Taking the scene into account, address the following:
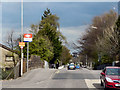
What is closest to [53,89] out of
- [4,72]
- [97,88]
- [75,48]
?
[97,88]

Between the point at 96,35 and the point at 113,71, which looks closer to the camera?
the point at 113,71

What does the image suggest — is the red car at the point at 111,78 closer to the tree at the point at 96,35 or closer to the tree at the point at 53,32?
the tree at the point at 96,35

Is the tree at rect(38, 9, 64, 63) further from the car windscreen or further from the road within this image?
the car windscreen

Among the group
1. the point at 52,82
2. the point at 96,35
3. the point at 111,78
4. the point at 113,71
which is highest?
the point at 96,35

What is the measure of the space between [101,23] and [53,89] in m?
38.8

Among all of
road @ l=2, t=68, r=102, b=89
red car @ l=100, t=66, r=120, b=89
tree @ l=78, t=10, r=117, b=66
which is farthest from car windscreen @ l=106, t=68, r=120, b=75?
tree @ l=78, t=10, r=117, b=66

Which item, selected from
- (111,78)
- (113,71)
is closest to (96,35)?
(113,71)

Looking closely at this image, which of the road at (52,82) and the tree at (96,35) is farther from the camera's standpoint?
the tree at (96,35)

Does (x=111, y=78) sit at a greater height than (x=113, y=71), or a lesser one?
lesser

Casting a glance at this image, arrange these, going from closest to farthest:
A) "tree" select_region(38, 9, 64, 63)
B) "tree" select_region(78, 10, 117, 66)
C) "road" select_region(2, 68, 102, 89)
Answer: "road" select_region(2, 68, 102, 89)
"tree" select_region(78, 10, 117, 66)
"tree" select_region(38, 9, 64, 63)

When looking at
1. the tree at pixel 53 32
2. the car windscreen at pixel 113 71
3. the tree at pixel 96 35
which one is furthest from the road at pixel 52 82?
the tree at pixel 53 32

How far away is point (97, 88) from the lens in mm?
14602

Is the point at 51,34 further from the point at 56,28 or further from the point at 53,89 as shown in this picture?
the point at 53,89

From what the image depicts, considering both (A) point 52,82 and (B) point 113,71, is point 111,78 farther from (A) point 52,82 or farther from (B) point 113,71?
(A) point 52,82
